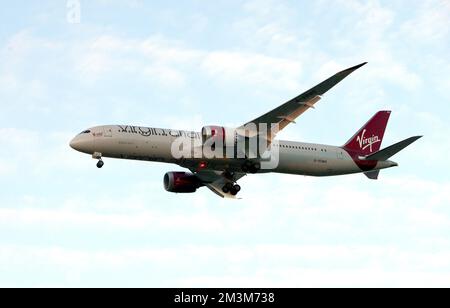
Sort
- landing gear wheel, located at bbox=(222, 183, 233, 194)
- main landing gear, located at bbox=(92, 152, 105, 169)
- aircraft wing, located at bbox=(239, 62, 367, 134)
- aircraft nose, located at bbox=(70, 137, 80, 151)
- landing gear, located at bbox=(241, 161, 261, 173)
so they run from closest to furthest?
aircraft wing, located at bbox=(239, 62, 367, 134), main landing gear, located at bbox=(92, 152, 105, 169), aircraft nose, located at bbox=(70, 137, 80, 151), landing gear, located at bbox=(241, 161, 261, 173), landing gear wheel, located at bbox=(222, 183, 233, 194)

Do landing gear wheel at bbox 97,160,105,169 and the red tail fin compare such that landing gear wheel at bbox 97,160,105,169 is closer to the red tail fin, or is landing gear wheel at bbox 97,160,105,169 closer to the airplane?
the airplane

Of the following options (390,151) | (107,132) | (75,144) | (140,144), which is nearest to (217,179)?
(140,144)

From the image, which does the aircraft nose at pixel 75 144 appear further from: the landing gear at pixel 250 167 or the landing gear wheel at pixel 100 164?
the landing gear at pixel 250 167

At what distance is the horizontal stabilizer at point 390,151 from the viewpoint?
2543 inches

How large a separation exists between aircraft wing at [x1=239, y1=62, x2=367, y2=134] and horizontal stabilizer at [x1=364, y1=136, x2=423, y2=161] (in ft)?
29.6

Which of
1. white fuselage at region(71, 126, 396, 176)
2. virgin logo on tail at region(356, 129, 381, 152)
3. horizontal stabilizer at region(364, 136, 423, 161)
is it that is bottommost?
white fuselage at region(71, 126, 396, 176)

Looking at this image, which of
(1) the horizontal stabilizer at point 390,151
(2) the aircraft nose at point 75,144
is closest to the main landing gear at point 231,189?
(1) the horizontal stabilizer at point 390,151

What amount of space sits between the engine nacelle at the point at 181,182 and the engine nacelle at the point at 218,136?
8.92 m

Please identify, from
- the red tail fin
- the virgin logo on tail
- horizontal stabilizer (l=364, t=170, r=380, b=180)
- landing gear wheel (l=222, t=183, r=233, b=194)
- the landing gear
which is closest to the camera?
the landing gear

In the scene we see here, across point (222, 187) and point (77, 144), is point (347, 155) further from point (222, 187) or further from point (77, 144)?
point (77, 144)

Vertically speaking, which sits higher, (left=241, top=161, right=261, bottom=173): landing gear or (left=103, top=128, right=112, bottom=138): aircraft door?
(left=103, top=128, right=112, bottom=138): aircraft door

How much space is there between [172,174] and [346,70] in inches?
814

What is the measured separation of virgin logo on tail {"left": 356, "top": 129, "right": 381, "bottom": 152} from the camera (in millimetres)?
70625

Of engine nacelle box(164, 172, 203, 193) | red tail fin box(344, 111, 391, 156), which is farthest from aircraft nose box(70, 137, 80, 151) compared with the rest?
red tail fin box(344, 111, 391, 156)
